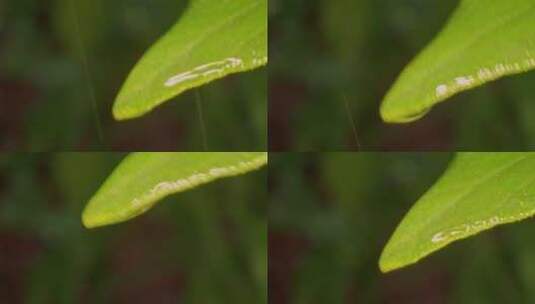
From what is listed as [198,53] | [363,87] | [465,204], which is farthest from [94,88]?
[465,204]

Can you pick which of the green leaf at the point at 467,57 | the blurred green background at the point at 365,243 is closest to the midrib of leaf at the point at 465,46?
the green leaf at the point at 467,57

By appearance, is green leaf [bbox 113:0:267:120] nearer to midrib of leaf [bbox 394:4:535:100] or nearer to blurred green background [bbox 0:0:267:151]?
blurred green background [bbox 0:0:267:151]

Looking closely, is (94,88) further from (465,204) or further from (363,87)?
(465,204)

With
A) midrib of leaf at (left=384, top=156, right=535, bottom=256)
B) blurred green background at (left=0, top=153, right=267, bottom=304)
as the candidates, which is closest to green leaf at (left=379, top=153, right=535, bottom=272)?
midrib of leaf at (left=384, top=156, right=535, bottom=256)

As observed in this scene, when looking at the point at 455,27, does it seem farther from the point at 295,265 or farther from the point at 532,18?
the point at 295,265

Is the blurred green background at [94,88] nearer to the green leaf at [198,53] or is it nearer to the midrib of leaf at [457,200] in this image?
the green leaf at [198,53]

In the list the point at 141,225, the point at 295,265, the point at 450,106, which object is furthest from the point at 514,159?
the point at 141,225
